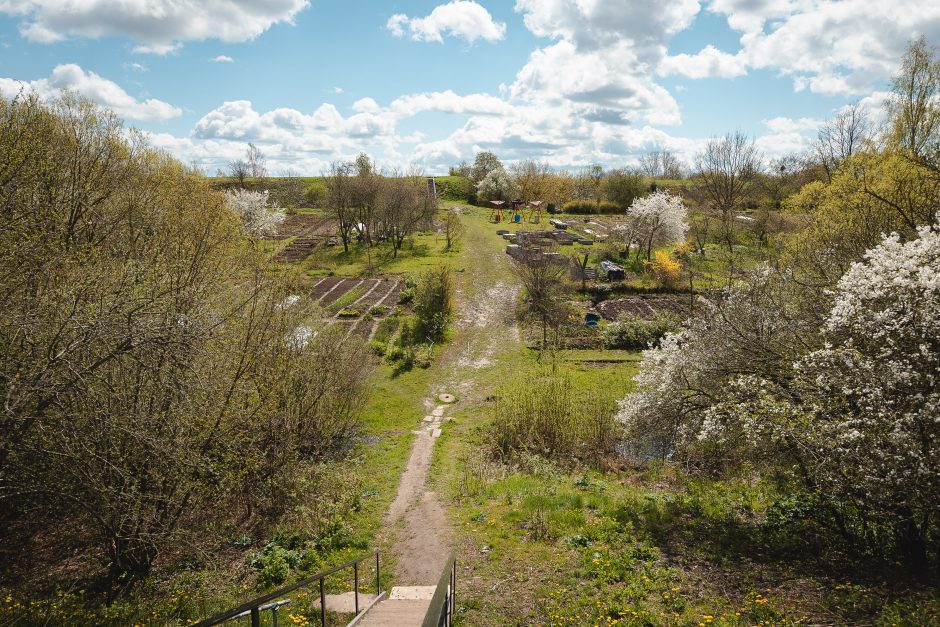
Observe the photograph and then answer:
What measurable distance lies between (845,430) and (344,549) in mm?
9124

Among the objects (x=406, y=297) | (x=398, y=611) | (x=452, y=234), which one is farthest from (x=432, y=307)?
(x=452, y=234)

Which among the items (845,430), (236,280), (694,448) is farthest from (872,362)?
(236,280)

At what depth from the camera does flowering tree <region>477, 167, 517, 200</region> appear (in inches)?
2717

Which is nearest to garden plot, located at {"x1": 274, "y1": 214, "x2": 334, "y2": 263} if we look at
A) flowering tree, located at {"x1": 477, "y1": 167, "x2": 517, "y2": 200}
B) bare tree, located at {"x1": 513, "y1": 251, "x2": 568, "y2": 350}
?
bare tree, located at {"x1": 513, "y1": 251, "x2": 568, "y2": 350}

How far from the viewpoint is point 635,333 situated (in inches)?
952

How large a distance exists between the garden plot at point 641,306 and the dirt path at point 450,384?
5489 mm

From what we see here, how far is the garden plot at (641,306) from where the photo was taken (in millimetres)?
27344

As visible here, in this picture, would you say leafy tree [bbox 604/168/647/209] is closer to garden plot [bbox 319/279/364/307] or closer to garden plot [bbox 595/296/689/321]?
garden plot [bbox 595/296/689/321]

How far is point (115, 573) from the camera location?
8109 millimetres

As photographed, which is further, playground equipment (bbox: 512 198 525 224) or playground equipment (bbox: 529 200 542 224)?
playground equipment (bbox: 512 198 525 224)

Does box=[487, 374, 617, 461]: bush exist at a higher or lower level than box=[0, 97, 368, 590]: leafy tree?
lower

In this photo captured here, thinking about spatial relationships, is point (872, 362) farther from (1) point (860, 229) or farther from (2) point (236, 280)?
(2) point (236, 280)

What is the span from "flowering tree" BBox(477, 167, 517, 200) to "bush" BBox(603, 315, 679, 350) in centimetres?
4754

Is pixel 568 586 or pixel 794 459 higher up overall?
pixel 794 459
